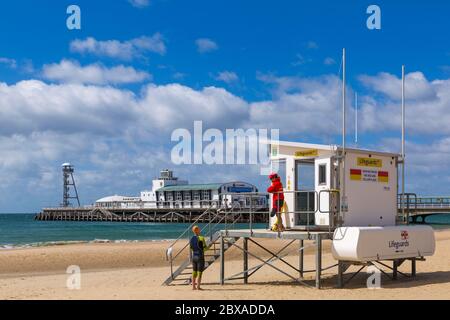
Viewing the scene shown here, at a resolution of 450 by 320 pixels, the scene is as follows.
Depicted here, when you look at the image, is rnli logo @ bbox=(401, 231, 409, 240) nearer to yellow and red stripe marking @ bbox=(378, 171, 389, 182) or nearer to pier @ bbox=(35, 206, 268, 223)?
yellow and red stripe marking @ bbox=(378, 171, 389, 182)

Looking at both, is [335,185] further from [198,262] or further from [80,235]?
[80,235]

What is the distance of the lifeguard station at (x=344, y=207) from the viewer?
1561 centimetres

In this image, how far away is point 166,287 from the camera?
17.5m

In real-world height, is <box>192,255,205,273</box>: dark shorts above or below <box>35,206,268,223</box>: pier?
above

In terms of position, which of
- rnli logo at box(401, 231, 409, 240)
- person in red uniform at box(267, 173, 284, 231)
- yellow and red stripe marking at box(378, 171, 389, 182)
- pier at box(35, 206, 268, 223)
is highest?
yellow and red stripe marking at box(378, 171, 389, 182)

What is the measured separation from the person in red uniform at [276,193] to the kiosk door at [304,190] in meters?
0.52

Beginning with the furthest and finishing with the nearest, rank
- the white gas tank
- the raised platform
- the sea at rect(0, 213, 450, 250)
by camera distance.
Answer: the sea at rect(0, 213, 450, 250) → the raised platform → the white gas tank

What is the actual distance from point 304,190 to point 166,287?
4711 mm

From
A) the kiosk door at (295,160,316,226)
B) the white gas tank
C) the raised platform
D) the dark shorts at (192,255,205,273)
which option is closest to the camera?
the white gas tank

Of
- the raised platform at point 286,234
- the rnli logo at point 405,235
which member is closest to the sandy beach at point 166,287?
the rnli logo at point 405,235

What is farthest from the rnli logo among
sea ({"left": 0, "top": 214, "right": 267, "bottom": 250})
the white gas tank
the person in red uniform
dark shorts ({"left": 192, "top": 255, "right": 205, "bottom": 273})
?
sea ({"left": 0, "top": 214, "right": 267, "bottom": 250})

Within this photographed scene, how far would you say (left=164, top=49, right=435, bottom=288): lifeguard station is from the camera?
15.6m
